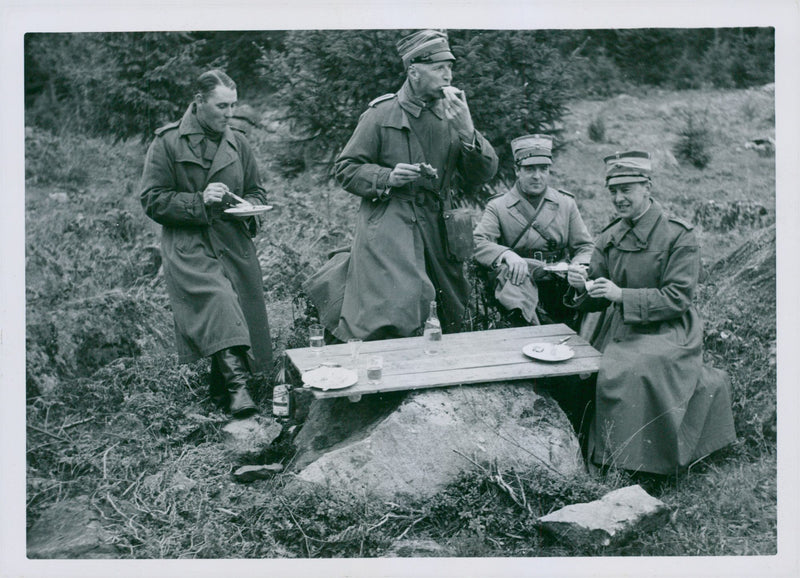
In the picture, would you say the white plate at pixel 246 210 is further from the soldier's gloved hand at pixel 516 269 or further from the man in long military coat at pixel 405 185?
the soldier's gloved hand at pixel 516 269

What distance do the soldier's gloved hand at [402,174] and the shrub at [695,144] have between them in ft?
23.1

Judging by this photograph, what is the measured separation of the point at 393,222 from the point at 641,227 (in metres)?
1.74

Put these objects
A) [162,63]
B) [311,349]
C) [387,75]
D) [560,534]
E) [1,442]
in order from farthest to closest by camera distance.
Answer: [162,63]
[387,75]
[311,349]
[1,442]
[560,534]

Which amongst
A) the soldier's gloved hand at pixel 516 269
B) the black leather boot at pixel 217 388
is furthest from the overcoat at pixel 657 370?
the black leather boot at pixel 217 388

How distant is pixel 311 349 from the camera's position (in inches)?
230

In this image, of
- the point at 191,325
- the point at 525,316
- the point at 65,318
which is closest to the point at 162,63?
the point at 65,318

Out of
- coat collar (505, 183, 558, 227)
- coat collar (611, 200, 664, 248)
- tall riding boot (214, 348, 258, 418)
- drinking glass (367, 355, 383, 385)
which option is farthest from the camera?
coat collar (505, 183, 558, 227)

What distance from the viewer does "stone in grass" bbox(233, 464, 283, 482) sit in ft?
17.7

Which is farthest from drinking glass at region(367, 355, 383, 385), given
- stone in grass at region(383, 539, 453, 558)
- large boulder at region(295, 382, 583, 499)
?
stone in grass at region(383, 539, 453, 558)

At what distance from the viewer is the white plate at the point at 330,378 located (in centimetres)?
516

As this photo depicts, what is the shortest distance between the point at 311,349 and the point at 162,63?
6.06 metres

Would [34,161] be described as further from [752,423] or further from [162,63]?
[752,423]

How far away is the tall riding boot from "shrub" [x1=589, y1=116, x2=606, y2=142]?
848 cm

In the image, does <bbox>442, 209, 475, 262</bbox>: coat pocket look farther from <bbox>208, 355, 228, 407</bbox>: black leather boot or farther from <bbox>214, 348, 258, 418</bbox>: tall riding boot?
<bbox>208, 355, 228, 407</bbox>: black leather boot
